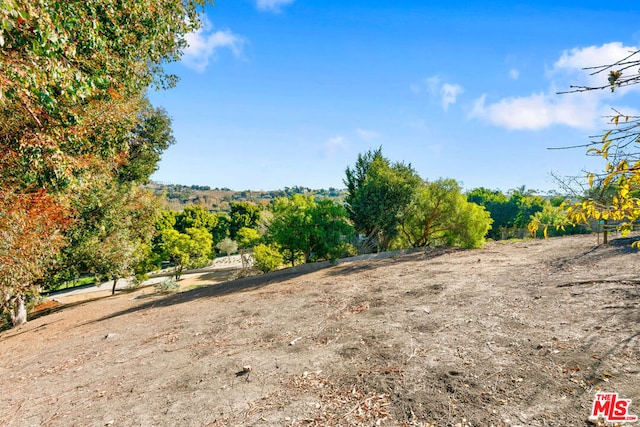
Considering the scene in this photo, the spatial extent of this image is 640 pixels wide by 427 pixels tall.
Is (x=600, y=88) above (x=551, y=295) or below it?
above

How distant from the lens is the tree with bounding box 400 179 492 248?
19.2 metres

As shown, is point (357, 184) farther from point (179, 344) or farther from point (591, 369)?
point (591, 369)

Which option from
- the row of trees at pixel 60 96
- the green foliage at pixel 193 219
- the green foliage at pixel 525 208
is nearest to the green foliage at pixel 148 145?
the row of trees at pixel 60 96

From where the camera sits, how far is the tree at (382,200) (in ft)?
65.7

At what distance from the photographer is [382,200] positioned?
20.1 meters

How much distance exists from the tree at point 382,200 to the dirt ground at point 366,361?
430 inches

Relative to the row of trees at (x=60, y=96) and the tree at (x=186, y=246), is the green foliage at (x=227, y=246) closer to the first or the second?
the tree at (x=186, y=246)

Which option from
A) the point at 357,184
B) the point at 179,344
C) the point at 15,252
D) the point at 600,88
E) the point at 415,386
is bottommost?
the point at 179,344

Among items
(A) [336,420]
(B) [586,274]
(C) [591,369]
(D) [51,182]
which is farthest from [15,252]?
(B) [586,274]

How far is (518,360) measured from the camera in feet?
13.9

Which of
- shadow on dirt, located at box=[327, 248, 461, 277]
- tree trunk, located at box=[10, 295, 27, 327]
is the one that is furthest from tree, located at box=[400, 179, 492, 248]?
tree trunk, located at box=[10, 295, 27, 327]

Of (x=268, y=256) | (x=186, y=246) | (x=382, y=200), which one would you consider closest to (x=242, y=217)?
(x=186, y=246)

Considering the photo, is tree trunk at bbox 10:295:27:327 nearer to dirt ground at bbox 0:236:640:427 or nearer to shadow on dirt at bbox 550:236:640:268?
dirt ground at bbox 0:236:640:427

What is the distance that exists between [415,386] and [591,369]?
2236 millimetres
